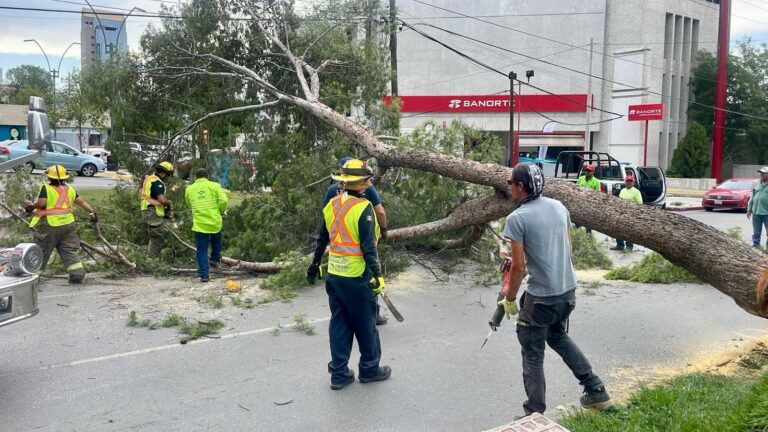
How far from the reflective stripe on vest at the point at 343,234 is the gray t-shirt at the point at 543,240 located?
1.27 m

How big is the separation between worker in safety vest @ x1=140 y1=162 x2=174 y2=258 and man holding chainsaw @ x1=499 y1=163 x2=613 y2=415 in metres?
6.37

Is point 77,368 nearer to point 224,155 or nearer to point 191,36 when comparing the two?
point 224,155

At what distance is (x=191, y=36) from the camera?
35.3 ft

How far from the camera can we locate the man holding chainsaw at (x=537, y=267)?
3.86m

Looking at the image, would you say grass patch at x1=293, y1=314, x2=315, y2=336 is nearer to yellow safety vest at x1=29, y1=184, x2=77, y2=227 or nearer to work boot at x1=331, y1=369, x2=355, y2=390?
work boot at x1=331, y1=369, x2=355, y2=390

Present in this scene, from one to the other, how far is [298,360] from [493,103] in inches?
1304

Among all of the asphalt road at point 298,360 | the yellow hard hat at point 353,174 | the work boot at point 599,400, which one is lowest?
the asphalt road at point 298,360

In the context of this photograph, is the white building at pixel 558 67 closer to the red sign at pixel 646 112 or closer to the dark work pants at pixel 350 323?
the red sign at pixel 646 112

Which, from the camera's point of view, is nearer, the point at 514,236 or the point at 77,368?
the point at 514,236

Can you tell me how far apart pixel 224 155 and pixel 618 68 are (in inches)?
1193

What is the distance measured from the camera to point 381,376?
15.9ft

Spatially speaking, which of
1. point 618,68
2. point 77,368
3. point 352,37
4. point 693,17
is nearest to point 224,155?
point 352,37

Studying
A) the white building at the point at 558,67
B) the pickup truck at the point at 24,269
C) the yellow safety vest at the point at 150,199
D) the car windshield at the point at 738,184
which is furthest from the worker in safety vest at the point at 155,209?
the white building at the point at 558,67

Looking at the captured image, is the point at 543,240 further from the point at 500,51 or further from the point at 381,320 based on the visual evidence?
the point at 500,51
